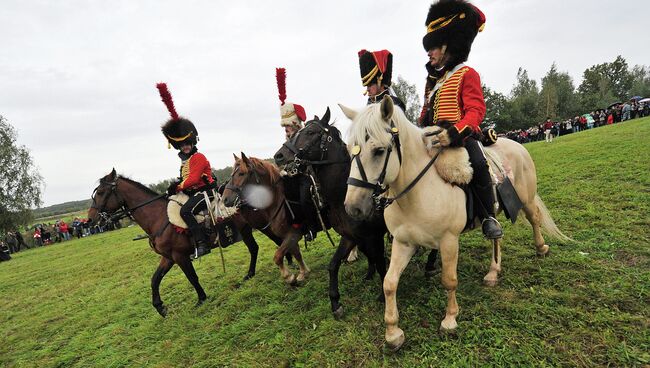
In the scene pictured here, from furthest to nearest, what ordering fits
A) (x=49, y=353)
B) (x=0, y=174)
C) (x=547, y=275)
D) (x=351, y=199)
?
(x=0, y=174) < (x=49, y=353) < (x=547, y=275) < (x=351, y=199)

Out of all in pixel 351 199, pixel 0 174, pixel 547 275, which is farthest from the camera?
pixel 0 174

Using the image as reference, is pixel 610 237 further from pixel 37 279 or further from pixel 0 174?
pixel 0 174

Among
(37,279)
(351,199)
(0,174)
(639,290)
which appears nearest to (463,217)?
(351,199)

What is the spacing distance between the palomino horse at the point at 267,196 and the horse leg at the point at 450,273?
275 cm

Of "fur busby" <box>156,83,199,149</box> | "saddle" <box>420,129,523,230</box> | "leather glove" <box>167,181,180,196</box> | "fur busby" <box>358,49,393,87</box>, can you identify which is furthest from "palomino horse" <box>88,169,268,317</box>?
"saddle" <box>420,129,523,230</box>

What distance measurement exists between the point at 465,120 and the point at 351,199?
155cm

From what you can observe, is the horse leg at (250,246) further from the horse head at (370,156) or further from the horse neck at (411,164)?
the horse head at (370,156)

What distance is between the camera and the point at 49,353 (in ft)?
18.0

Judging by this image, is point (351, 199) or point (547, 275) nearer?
point (351, 199)

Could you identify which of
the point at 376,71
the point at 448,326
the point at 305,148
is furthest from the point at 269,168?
the point at 448,326

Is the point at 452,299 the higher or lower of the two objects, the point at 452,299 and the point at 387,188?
the lower

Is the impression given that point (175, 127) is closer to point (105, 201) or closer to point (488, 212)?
point (105, 201)

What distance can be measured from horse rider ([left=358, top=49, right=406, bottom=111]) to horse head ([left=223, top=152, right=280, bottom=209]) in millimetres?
2272

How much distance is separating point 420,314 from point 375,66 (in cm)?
343
